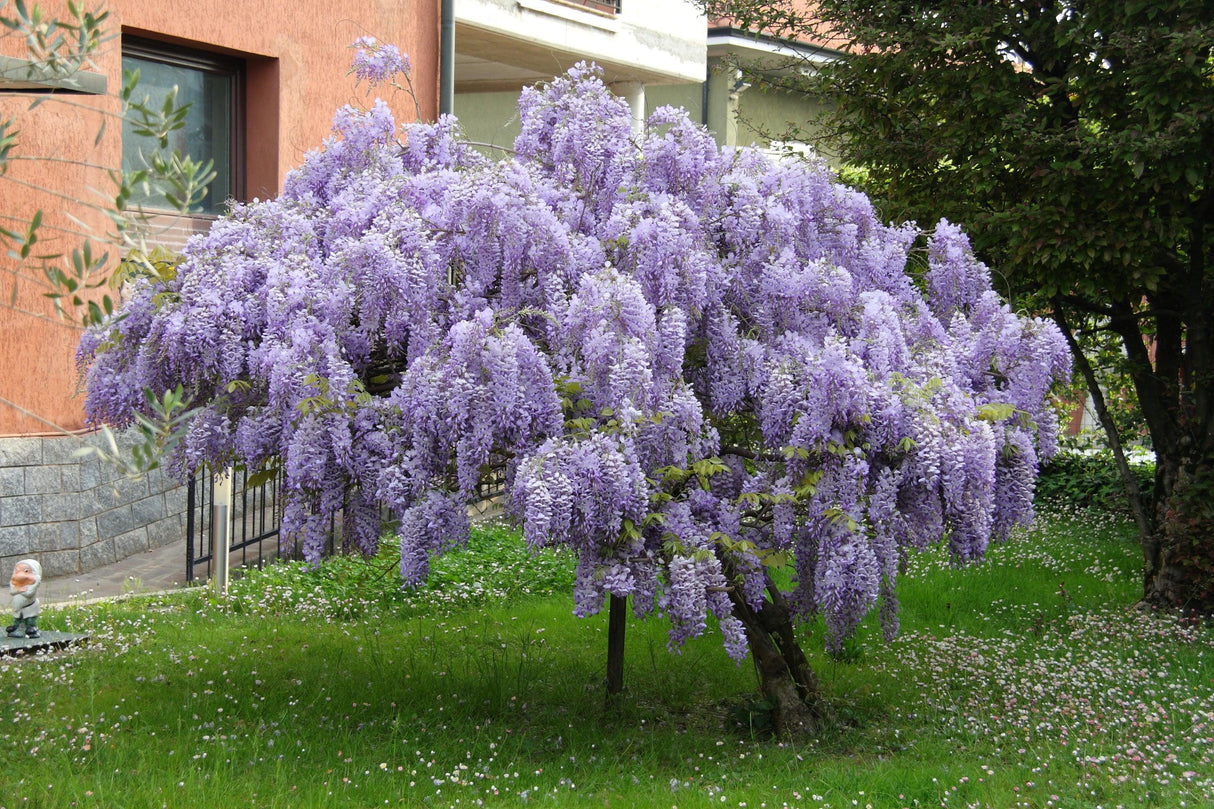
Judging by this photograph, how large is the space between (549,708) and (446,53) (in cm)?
964

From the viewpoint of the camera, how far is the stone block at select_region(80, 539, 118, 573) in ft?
38.2

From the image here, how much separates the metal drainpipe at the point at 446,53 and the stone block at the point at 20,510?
6.60 m

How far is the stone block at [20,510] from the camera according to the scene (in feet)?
36.0

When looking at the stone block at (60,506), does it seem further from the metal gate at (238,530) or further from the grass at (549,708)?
the grass at (549,708)

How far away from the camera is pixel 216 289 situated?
651 cm

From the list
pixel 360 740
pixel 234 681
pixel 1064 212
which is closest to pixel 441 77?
pixel 1064 212

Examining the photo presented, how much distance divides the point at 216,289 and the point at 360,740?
251 cm

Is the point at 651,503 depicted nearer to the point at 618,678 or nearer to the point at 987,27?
the point at 618,678

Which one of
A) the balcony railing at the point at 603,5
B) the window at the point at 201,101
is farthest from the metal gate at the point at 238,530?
the balcony railing at the point at 603,5

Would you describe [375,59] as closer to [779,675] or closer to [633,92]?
[779,675]

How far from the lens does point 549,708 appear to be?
25.4 ft

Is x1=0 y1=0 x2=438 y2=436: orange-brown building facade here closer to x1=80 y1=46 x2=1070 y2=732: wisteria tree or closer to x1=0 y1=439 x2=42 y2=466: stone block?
x1=0 y1=439 x2=42 y2=466: stone block

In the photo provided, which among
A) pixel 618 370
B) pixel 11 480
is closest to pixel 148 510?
pixel 11 480

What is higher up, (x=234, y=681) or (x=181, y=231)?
(x=181, y=231)
